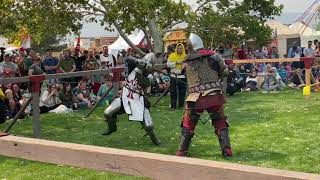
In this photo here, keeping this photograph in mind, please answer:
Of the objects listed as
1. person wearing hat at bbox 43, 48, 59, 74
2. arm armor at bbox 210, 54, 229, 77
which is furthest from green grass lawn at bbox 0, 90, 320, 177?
person wearing hat at bbox 43, 48, 59, 74

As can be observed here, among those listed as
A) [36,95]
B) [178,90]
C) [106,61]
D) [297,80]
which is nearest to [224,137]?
[36,95]

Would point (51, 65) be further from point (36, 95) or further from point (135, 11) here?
point (36, 95)

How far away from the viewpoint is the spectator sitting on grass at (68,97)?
12.9 metres

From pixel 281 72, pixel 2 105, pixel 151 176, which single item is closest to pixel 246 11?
pixel 281 72

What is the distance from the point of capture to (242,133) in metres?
8.45

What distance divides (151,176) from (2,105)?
7289 mm

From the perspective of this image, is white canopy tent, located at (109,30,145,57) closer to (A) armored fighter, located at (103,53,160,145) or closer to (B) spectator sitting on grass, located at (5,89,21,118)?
(B) spectator sitting on grass, located at (5,89,21,118)

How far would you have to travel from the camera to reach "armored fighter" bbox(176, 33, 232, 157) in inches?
257

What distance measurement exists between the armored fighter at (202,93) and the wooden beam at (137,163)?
3682mm

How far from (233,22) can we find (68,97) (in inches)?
429

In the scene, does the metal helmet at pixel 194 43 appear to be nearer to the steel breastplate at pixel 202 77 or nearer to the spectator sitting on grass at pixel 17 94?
the steel breastplate at pixel 202 77

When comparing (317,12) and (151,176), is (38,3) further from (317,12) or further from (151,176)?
(151,176)

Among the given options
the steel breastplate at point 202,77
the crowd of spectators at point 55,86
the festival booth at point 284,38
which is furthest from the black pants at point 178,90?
the festival booth at point 284,38

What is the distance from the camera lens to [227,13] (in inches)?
875
